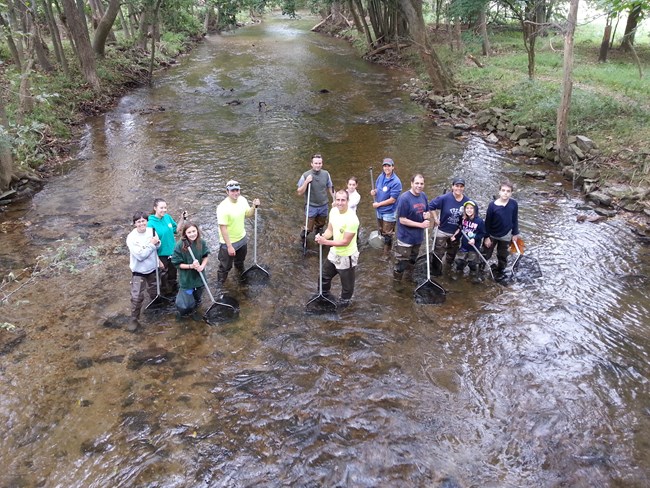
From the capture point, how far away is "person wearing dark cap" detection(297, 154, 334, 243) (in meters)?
9.38

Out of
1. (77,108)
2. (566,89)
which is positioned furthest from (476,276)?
(77,108)

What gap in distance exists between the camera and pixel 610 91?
57.6 ft

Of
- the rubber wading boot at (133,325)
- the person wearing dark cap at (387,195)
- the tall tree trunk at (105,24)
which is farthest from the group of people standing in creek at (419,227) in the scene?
the tall tree trunk at (105,24)

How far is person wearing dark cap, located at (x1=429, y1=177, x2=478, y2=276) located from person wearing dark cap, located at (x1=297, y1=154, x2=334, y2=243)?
222 centimetres

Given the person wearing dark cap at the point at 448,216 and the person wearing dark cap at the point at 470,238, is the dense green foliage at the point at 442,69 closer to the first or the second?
the person wearing dark cap at the point at 448,216

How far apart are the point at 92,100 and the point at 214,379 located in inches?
762

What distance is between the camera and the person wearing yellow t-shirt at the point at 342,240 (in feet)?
24.1

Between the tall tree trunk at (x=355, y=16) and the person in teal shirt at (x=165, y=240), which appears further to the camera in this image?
the tall tree trunk at (x=355, y=16)

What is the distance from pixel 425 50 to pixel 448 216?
16.2 metres

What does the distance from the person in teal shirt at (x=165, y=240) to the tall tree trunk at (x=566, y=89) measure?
11737mm

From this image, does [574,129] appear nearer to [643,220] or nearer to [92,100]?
[643,220]

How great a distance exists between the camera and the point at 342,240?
24.3ft

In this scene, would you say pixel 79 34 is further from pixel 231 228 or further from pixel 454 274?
pixel 454 274

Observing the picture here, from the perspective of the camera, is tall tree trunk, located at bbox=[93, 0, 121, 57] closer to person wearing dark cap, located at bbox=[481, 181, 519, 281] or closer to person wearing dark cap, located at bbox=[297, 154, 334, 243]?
person wearing dark cap, located at bbox=[297, 154, 334, 243]
